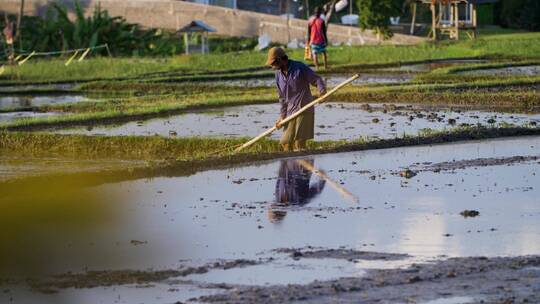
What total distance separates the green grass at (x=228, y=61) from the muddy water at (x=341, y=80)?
70.7 inches

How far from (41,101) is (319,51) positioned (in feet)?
22.6

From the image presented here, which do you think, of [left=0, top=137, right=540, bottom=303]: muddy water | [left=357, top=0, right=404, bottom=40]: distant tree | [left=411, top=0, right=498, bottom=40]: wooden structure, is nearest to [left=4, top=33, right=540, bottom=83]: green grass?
[left=357, top=0, right=404, bottom=40]: distant tree

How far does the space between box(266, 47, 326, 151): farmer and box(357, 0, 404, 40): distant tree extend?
23.2 m

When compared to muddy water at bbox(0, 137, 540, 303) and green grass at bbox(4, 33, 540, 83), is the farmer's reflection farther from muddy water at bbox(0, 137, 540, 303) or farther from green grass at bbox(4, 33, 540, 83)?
green grass at bbox(4, 33, 540, 83)

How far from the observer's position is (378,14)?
3666 cm

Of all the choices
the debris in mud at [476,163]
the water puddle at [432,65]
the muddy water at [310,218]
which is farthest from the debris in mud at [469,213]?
the water puddle at [432,65]

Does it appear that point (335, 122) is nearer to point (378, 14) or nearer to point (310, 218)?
point (310, 218)

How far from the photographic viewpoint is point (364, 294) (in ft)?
23.1

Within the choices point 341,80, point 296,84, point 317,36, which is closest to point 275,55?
point 296,84

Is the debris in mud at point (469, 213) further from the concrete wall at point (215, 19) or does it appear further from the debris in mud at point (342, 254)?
the concrete wall at point (215, 19)

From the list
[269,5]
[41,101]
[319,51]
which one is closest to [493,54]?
[319,51]

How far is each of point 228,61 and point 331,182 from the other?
773 inches

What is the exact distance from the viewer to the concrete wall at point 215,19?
39219mm

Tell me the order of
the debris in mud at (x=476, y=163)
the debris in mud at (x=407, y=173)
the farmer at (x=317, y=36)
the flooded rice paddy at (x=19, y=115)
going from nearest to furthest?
the debris in mud at (x=407, y=173) → the debris in mud at (x=476, y=163) → the flooded rice paddy at (x=19, y=115) → the farmer at (x=317, y=36)
